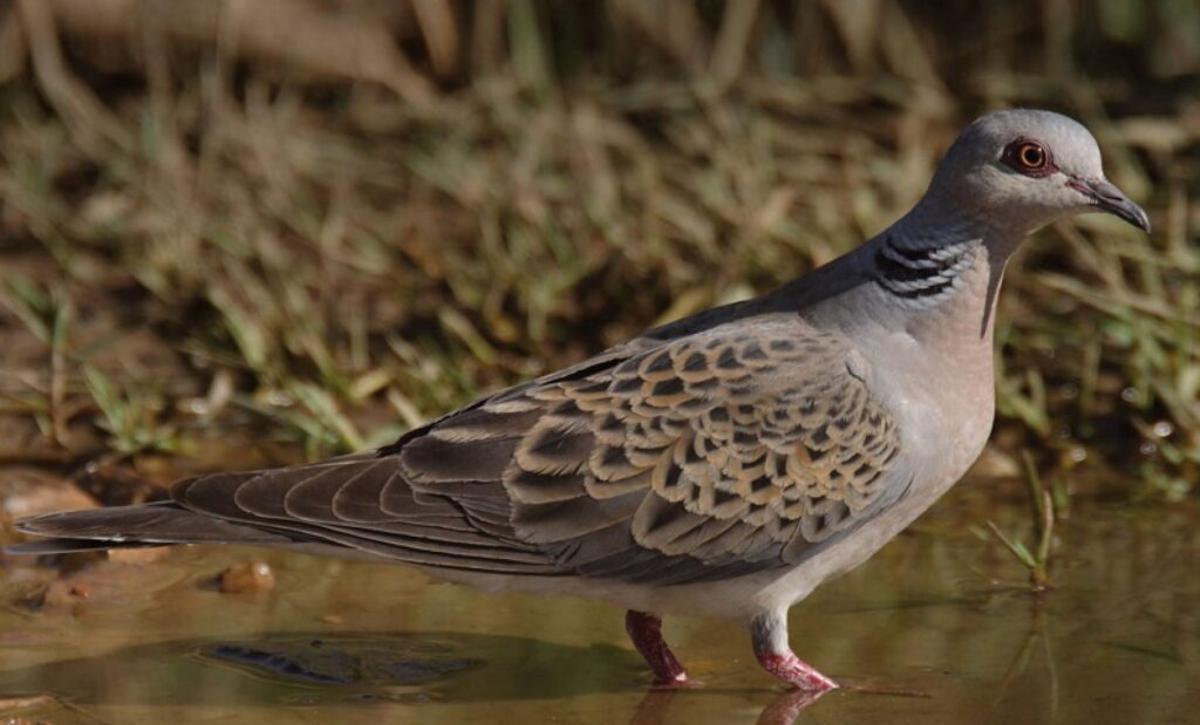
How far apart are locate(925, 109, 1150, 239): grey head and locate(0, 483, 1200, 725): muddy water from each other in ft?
3.26

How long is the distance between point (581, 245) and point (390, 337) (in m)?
0.76

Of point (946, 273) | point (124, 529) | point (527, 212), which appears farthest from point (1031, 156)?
point (527, 212)

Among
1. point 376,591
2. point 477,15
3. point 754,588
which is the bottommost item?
point 376,591

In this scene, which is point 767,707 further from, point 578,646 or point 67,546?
point 67,546

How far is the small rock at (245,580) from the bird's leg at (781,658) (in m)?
1.35

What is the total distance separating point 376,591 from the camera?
5273 mm

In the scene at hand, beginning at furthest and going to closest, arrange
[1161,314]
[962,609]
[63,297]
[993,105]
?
1. [993,105]
2. [63,297]
3. [1161,314]
4. [962,609]

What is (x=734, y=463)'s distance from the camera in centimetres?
460

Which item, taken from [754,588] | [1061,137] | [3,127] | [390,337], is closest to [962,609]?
[754,588]

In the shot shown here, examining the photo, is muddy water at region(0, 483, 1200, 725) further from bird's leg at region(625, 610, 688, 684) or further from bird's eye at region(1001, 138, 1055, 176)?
bird's eye at region(1001, 138, 1055, 176)

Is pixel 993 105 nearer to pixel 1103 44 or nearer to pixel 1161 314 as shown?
pixel 1103 44

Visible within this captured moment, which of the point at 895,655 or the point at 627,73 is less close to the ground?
the point at 627,73

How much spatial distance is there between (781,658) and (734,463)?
1.45 ft

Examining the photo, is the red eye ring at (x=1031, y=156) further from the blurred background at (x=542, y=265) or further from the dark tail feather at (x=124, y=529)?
the dark tail feather at (x=124, y=529)
